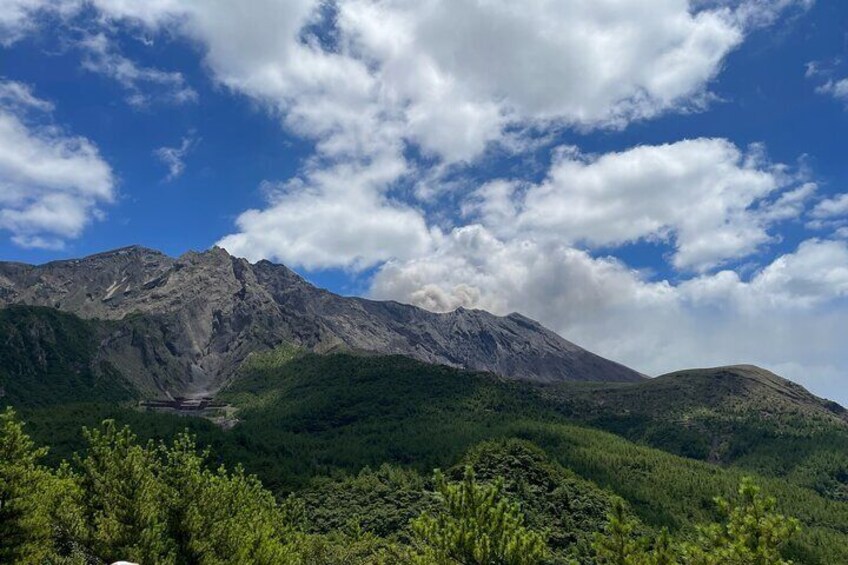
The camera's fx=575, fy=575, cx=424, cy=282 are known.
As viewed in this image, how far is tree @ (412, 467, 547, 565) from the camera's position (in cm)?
2891

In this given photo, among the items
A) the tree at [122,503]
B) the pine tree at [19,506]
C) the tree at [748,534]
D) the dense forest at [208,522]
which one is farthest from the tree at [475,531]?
the pine tree at [19,506]

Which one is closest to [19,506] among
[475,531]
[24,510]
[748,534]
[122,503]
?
[24,510]

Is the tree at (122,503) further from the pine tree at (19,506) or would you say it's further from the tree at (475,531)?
the tree at (475,531)

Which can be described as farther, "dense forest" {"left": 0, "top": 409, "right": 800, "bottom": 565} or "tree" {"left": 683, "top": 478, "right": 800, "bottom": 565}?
"dense forest" {"left": 0, "top": 409, "right": 800, "bottom": 565}

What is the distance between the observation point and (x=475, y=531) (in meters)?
29.3

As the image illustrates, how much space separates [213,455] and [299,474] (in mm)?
29475

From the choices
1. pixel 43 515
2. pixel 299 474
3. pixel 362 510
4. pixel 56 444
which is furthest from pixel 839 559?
pixel 56 444

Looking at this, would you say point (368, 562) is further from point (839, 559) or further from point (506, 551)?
point (839, 559)

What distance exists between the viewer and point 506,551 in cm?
2866

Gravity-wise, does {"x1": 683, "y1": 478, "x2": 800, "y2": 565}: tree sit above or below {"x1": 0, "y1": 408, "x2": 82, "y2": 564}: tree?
above

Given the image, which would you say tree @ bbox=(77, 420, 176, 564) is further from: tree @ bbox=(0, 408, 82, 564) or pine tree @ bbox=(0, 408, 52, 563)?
pine tree @ bbox=(0, 408, 52, 563)

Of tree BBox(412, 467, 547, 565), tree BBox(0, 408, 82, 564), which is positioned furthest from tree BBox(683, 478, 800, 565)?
tree BBox(0, 408, 82, 564)

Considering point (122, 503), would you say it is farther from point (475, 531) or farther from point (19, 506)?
point (475, 531)

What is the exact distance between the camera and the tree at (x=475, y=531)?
1138 inches
